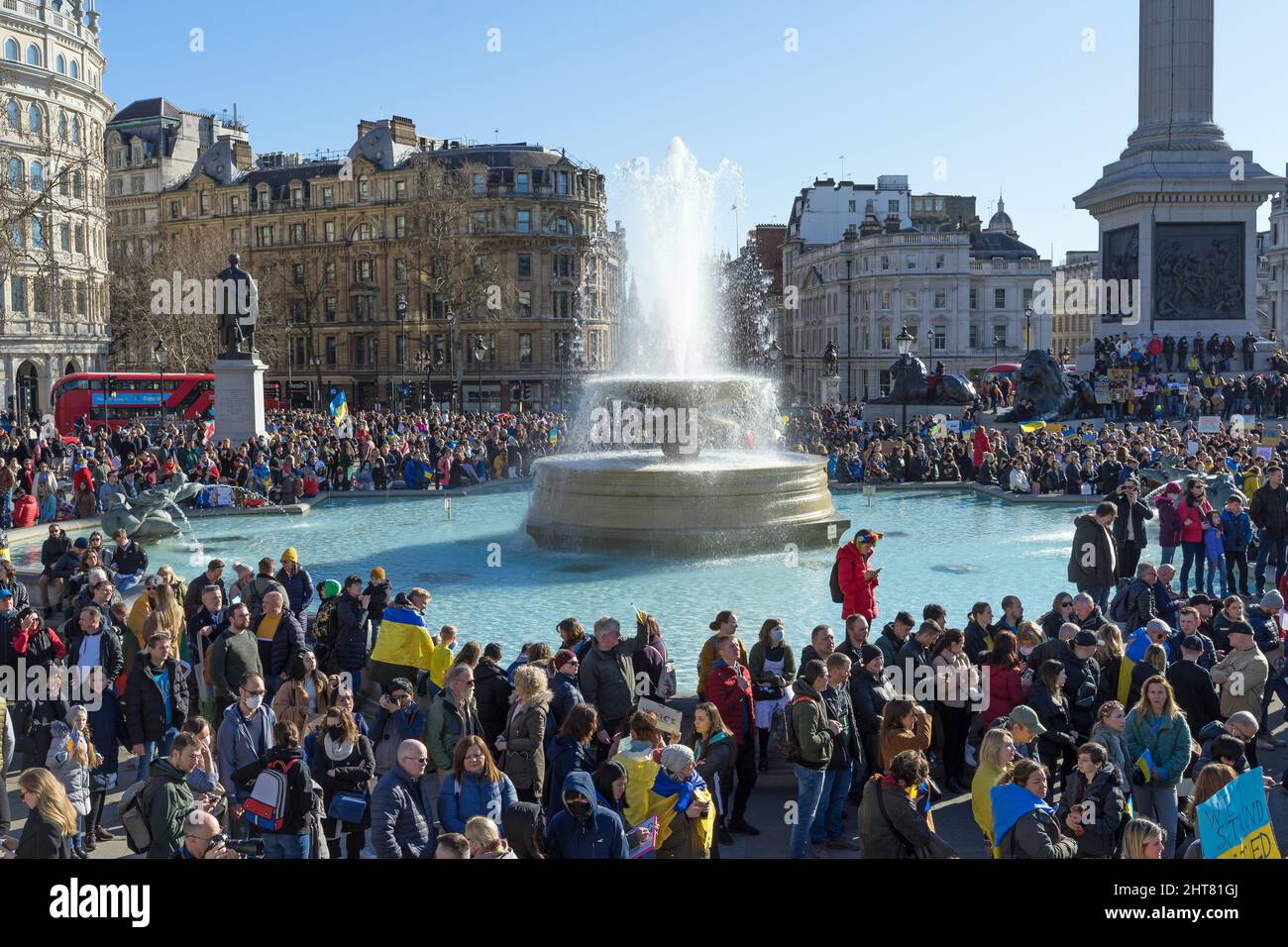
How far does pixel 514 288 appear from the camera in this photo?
75.6 metres

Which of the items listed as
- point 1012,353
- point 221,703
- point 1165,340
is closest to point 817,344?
point 1012,353

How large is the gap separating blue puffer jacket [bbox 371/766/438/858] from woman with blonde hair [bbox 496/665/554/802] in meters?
1.13

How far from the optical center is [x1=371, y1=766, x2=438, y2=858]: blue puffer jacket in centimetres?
611

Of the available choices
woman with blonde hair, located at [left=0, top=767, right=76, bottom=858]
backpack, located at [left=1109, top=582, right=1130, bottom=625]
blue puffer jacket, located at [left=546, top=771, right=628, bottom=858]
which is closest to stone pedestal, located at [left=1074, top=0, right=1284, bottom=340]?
backpack, located at [left=1109, top=582, right=1130, bottom=625]

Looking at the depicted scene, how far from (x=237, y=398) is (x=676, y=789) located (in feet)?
83.6

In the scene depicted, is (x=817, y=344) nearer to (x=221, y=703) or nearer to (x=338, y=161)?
(x=338, y=161)

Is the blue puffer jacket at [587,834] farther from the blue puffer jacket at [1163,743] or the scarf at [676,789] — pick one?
the blue puffer jacket at [1163,743]

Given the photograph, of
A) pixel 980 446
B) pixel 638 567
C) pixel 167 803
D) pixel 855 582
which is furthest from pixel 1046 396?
pixel 167 803

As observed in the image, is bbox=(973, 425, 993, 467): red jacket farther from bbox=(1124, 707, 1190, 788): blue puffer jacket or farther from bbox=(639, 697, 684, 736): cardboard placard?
bbox=(639, 697, 684, 736): cardboard placard

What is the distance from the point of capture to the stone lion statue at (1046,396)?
106 feet

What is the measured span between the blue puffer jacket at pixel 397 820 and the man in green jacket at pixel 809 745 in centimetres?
227

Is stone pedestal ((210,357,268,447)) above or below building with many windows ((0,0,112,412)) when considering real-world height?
below

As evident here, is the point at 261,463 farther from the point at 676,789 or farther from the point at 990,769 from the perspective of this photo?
the point at 990,769
